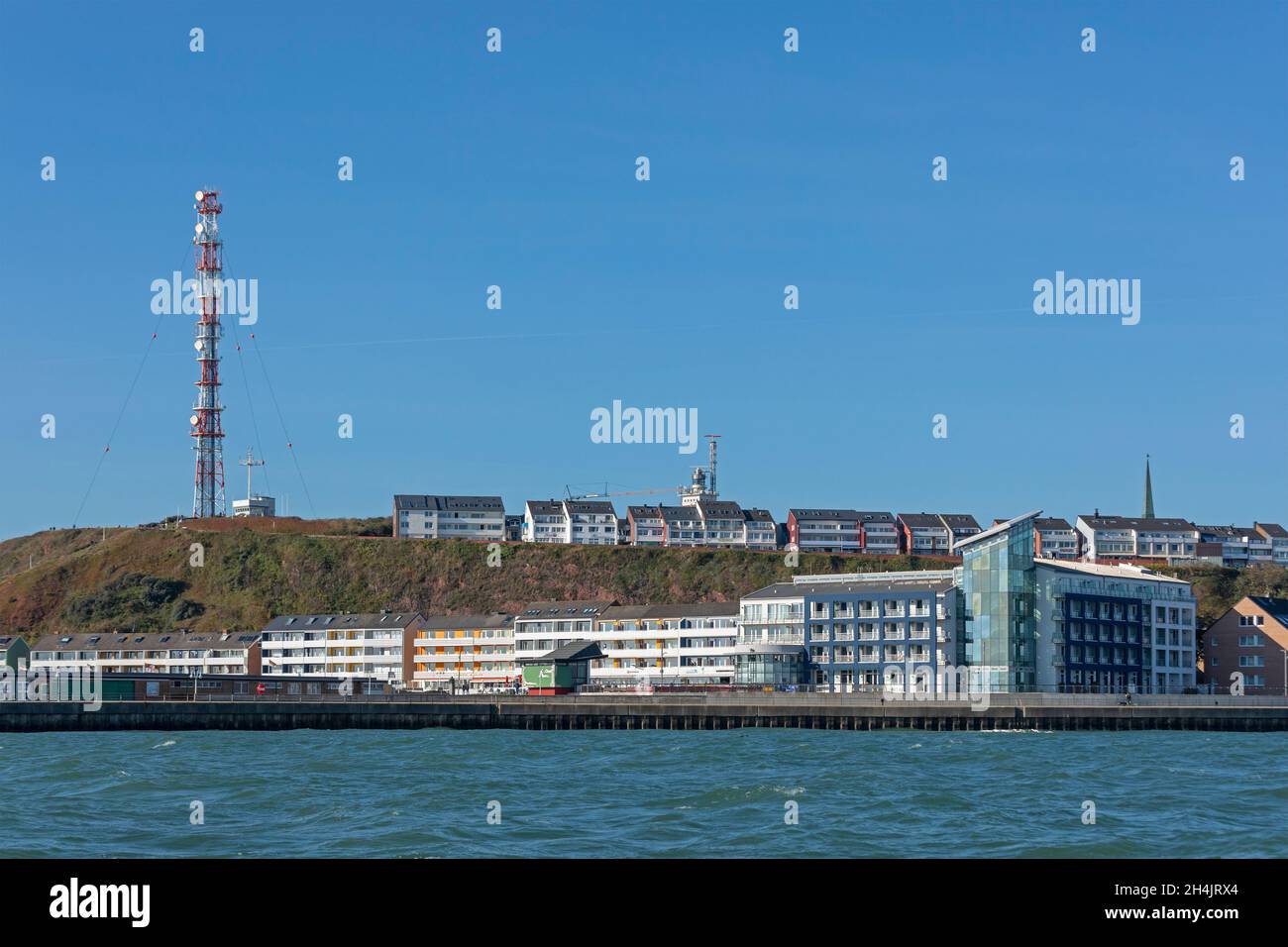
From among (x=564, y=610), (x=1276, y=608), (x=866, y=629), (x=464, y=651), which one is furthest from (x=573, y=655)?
(x=1276, y=608)

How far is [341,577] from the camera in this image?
18300 centimetres

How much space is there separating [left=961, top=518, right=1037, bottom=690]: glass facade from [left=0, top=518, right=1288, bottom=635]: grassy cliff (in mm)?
61472

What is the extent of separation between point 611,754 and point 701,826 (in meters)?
31.1

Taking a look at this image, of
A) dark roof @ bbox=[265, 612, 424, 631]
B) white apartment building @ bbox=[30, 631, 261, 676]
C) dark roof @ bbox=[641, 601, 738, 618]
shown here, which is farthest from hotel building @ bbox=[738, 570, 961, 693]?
white apartment building @ bbox=[30, 631, 261, 676]

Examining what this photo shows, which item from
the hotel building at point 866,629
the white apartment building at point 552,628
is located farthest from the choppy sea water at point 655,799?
the white apartment building at point 552,628

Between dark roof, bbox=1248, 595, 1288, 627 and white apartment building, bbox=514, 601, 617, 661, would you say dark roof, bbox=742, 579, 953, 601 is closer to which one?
white apartment building, bbox=514, 601, 617, 661

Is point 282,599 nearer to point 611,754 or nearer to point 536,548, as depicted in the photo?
point 536,548

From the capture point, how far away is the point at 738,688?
405 ft

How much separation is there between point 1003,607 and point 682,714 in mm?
28294

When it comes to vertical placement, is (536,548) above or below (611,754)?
above

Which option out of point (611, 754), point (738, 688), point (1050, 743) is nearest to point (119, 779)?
point (611, 754)

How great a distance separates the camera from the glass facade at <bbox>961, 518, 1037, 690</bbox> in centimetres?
11556

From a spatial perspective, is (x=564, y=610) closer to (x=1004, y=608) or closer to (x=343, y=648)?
(x=343, y=648)

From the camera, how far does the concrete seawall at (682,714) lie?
323ft
